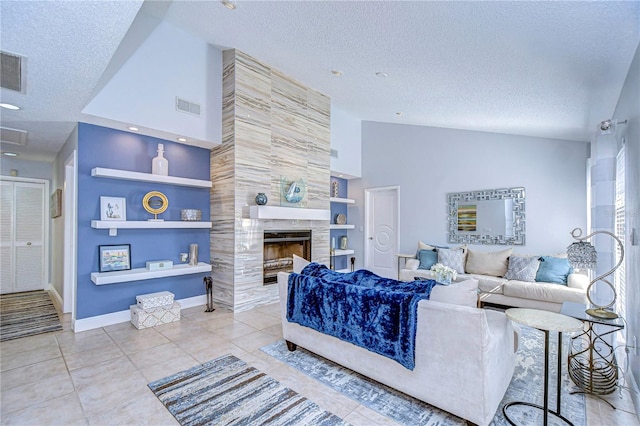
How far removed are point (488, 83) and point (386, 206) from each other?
12.3ft

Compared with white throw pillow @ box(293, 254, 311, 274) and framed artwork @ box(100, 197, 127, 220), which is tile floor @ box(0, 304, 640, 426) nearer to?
white throw pillow @ box(293, 254, 311, 274)

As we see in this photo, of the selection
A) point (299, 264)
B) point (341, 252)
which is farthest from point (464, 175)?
point (299, 264)

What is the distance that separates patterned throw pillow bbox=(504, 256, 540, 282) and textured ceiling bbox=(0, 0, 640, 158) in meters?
1.90

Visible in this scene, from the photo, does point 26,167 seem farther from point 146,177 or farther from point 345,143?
point 345,143

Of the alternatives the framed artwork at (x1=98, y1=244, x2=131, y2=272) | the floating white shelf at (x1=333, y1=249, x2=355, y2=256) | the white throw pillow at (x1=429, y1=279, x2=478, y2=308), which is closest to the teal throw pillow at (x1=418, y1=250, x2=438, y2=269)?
the floating white shelf at (x1=333, y1=249, x2=355, y2=256)

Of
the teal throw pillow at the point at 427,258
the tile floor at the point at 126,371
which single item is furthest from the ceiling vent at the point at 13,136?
the teal throw pillow at the point at 427,258

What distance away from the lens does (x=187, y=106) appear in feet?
13.6

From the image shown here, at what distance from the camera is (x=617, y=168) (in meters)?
2.73

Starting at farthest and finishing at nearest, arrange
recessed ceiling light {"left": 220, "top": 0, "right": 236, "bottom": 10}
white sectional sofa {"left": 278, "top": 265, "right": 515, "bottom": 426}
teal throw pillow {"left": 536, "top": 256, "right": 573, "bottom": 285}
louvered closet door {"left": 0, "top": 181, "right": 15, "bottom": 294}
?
louvered closet door {"left": 0, "top": 181, "right": 15, "bottom": 294}, teal throw pillow {"left": 536, "top": 256, "right": 573, "bottom": 285}, recessed ceiling light {"left": 220, "top": 0, "right": 236, "bottom": 10}, white sectional sofa {"left": 278, "top": 265, "right": 515, "bottom": 426}

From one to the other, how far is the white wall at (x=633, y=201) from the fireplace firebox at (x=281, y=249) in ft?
13.1

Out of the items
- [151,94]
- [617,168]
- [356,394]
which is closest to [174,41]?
[151,94]

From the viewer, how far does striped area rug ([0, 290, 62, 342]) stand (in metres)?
3.51

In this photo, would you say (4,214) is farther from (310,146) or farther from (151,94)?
(310,146)

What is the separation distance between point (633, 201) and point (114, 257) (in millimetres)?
5105
